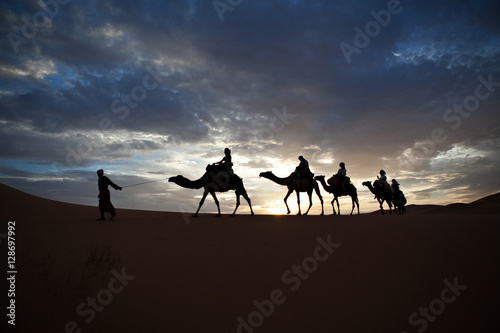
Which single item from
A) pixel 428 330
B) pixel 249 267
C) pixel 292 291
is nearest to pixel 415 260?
pixel 428 330

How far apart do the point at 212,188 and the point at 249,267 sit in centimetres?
653

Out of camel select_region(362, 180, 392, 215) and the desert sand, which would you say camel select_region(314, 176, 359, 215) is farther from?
the desert sand

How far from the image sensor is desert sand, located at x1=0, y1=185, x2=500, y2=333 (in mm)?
4793

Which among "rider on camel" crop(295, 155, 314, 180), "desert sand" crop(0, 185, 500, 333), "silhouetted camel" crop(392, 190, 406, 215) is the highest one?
"rider on camel" crop(295, 155, 314, 180)

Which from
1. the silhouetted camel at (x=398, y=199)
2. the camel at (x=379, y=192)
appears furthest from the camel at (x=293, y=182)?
the silhouetted camel at (x=398, y=199)

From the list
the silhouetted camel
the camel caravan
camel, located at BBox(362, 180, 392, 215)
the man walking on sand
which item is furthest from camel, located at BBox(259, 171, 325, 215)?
the silhouetted camel

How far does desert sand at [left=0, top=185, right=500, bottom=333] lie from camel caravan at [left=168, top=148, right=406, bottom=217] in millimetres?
4011

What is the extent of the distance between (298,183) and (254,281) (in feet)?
35.4

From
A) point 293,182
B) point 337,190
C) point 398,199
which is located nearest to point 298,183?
point 293,182

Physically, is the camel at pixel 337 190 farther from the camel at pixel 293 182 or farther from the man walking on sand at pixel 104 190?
the man walking on sand at pixel 104 190

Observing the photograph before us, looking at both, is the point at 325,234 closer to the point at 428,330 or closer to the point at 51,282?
the point at 428,330

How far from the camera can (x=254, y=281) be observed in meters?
6.13

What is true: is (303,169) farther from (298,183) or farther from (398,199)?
(398,199)

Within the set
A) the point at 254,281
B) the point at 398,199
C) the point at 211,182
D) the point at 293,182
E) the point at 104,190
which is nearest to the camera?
the point at 254,281
